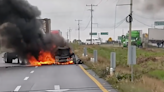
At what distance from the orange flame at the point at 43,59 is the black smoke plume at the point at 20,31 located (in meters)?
0.40

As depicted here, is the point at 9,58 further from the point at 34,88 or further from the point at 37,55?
the point at 34,88

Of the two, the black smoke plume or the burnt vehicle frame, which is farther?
the burnt vehicle frame

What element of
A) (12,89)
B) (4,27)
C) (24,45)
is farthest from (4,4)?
(12,89)

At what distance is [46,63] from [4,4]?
639cm

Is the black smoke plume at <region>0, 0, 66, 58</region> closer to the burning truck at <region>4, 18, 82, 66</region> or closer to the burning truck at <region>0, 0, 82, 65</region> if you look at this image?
the burning truck at <region>0, 0, 82, 65</region>

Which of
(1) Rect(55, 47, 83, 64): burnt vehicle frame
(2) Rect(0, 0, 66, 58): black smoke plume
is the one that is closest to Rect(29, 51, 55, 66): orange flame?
(2) Rect(0, 0, 66, 58): black smoke plume

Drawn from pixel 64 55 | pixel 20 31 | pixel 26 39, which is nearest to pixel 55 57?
pixel 64 55

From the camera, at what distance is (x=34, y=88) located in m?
13.6

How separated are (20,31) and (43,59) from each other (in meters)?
3.17

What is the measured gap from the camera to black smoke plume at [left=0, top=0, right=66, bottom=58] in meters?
28.9

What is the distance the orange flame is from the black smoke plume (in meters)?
0.40

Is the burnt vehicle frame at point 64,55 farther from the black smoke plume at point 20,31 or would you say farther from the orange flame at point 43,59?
the black smoke plume at point 20,31

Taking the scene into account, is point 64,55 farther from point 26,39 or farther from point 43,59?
A: point 26,39

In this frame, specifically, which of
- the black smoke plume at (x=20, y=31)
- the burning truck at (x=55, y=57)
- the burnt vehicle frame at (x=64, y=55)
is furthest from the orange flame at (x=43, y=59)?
the burnt vehicle frame at (x=64, y=55)
